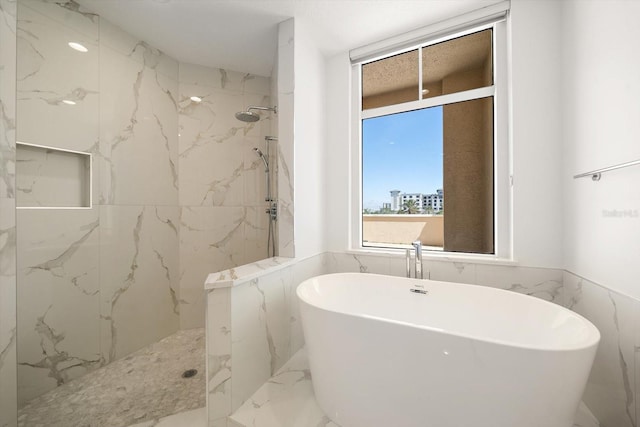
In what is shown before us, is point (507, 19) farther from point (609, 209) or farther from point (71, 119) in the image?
point (71, 119)

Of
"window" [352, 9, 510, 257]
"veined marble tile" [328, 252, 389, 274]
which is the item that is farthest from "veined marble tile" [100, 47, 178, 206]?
"window" [352, 9, 510, 257]

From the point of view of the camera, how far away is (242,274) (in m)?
1.38

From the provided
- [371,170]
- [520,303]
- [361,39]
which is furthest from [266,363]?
[361,39]

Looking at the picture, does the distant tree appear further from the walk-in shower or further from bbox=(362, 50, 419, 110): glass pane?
the walk-in shower

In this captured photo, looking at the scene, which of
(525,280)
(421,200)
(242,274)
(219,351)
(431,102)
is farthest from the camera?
(421,200)

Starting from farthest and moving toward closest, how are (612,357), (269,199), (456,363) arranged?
(269,199) < (612,357) < (456,363)

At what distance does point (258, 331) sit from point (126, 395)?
0.90 metres

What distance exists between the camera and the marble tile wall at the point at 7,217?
3.74 feet

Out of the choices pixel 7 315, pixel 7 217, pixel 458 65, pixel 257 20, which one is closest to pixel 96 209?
pixel 7 217

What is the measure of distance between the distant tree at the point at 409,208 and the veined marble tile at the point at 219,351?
5.02 feet

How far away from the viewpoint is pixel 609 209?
3.69 feet

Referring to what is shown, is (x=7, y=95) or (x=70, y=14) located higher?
(x=70, y=14)

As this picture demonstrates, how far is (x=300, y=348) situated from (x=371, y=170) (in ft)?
5.27

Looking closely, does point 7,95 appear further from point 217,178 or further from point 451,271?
point 451,271
